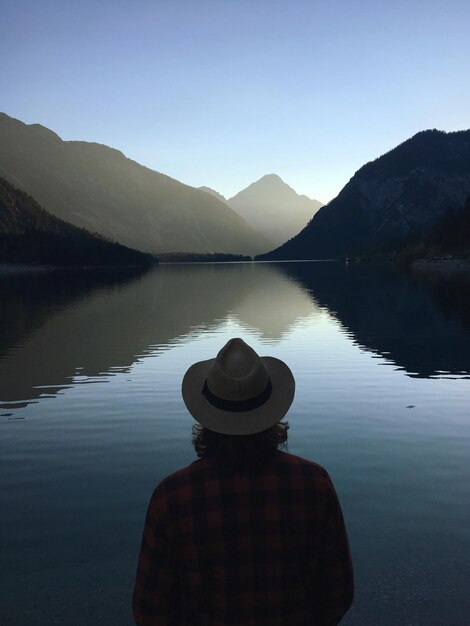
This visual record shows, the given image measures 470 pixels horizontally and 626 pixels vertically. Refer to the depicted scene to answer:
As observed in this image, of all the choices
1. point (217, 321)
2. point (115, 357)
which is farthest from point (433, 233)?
point (115, 357)

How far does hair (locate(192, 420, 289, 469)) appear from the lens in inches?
145

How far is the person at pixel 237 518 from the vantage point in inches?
145

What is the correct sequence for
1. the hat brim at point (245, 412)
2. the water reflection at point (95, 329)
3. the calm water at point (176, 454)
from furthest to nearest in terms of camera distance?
the water reflection at point (95, 329) → the calm water at point (176, 454) → the hat brim at point (245, 412)

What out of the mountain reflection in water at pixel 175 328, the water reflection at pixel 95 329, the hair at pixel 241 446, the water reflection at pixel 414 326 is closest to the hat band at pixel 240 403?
the hair at pixel 241 446

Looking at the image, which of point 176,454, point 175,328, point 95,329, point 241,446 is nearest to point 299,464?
point 241,446

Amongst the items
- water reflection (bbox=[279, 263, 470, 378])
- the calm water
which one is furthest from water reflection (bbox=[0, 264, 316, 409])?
water reflection (bbox=[279, 263, 470, 378])

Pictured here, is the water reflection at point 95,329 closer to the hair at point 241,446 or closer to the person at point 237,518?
the person at point 237,518

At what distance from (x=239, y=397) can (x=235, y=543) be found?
928 mm

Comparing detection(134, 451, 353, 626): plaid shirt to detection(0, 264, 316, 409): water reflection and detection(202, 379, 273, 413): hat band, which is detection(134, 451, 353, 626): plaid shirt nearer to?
detection(202, 379, 273, 413): hat band

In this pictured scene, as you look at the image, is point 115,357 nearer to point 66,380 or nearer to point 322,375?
point 66,380

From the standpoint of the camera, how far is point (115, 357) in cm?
3117

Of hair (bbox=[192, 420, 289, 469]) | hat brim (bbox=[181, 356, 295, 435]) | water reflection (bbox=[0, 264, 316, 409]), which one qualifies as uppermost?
hat brim (bbox=[181, 356, 295, 435])

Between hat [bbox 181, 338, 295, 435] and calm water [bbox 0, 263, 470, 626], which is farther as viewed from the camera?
calm water [bbox 0, 263, 470, 626]

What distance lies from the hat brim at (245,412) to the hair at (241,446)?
0.30ft
